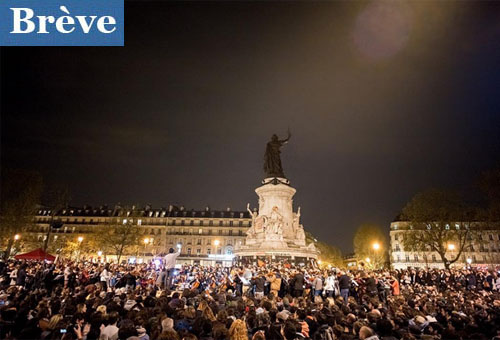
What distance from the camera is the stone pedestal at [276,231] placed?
98.3 feet

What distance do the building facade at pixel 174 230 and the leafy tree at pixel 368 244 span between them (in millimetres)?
30847

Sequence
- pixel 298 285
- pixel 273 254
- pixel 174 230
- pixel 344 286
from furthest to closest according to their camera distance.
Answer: pixel 174 230, pixel 273 254, pixel 298 285, pixel 344 286

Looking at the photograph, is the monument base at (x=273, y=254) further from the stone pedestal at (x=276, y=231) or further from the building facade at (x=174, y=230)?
the building facade at (x=174, y=230)

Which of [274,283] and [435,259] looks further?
[435,259]

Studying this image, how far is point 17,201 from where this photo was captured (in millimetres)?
35594

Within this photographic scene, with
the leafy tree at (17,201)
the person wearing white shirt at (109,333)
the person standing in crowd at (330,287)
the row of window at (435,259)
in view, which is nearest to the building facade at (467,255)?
the row of window at (435,259)

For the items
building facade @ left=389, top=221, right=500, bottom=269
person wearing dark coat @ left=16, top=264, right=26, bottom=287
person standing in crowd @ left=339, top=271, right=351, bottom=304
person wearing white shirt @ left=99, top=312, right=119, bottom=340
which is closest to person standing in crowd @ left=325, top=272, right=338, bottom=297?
person standing in crowd @ left=339, top=271, right=351, bottom=304

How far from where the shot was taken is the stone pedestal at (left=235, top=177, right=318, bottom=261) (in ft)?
98.3

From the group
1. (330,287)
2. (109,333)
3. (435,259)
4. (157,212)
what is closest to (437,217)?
(330,287)

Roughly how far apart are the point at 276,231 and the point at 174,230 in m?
55.8

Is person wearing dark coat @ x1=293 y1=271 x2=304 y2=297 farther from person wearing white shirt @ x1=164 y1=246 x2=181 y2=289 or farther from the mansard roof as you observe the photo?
the mansard roof

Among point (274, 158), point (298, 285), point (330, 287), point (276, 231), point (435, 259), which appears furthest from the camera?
point (435, 259)

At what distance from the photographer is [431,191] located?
4781cm

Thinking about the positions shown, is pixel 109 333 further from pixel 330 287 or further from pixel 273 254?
pixel 273 254
